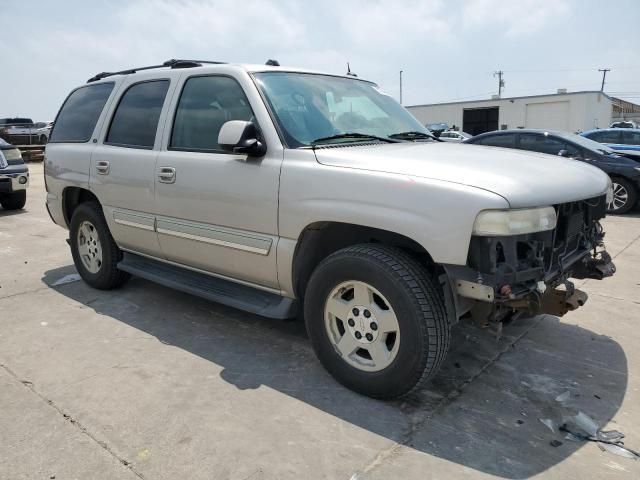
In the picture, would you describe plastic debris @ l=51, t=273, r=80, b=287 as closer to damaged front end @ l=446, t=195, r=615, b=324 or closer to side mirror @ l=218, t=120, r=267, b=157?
side mirror @ l=218, t=120, r=267, b=157

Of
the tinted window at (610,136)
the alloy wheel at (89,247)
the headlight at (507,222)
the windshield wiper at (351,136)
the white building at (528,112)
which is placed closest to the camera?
the headlight at (507,222)

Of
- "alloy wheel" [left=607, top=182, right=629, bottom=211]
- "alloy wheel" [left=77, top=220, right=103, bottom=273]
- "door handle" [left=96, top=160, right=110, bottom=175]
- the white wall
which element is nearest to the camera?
"door handle" [left=96, top=160, right=110, bottom=175]

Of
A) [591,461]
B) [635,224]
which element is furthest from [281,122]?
[635,224]

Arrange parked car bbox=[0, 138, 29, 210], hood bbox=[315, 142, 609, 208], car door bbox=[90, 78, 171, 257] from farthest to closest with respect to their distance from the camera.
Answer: parked car bbox=[0, 138, 29, 210]
car door bbox=[90, 78, 171, 257]
hood bbox=[315, 142, 609, 208]

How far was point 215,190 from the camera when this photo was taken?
3545 mm

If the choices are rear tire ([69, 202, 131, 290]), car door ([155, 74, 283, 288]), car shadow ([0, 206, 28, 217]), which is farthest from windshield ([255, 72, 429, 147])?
car shadow ([0, 206, 28, 217])

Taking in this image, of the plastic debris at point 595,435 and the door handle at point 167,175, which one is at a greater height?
the door handle at point 167,175

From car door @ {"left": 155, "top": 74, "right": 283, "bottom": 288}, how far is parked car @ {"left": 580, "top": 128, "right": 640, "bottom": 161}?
29.9 feet

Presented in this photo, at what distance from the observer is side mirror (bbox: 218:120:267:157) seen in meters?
3.16

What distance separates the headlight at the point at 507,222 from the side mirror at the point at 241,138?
144 cm

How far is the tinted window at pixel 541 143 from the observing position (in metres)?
9.47

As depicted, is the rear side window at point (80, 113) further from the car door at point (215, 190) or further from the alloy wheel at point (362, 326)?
the alloy wheel at point (362, 326)

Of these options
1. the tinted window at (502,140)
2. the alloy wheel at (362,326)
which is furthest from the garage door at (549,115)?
the alloy wheel at (362,326)

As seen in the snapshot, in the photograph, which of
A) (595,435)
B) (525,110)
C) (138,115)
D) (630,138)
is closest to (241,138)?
(138,115)
